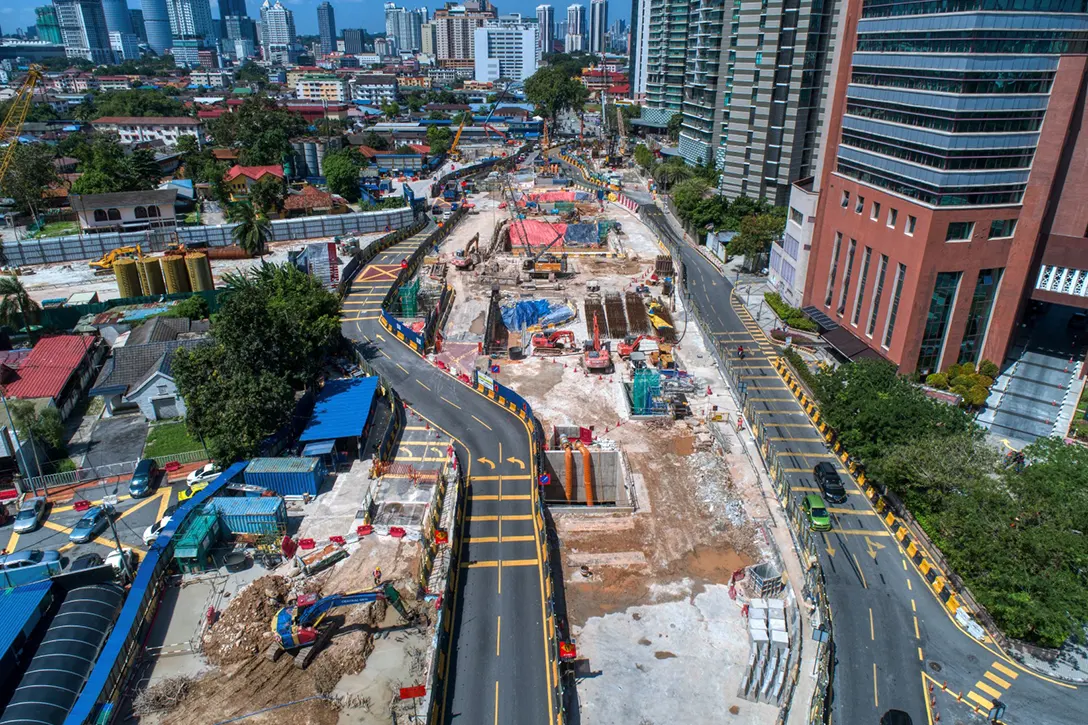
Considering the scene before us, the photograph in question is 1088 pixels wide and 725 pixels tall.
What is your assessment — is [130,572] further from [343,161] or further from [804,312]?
[343,161]

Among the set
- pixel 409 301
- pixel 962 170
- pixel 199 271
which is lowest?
pixel 409 301

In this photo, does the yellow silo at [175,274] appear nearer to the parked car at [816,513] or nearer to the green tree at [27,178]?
the green tree at [27,178]

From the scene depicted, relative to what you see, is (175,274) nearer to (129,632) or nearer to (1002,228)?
(129,632)

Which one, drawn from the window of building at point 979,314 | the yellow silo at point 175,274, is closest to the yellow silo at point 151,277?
the yellow silo at point 175,274

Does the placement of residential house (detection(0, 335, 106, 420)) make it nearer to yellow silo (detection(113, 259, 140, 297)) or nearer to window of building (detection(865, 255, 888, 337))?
yellow silo (detection(113, 259, 140, 297))

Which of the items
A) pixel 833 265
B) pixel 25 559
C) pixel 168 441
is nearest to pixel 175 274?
pixel 168 441

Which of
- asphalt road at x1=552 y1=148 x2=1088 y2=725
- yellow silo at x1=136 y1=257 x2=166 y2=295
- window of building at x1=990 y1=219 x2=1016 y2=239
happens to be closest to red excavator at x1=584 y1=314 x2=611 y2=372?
asphalt road at x1=552 y1=148 x2=1088 y2=725
